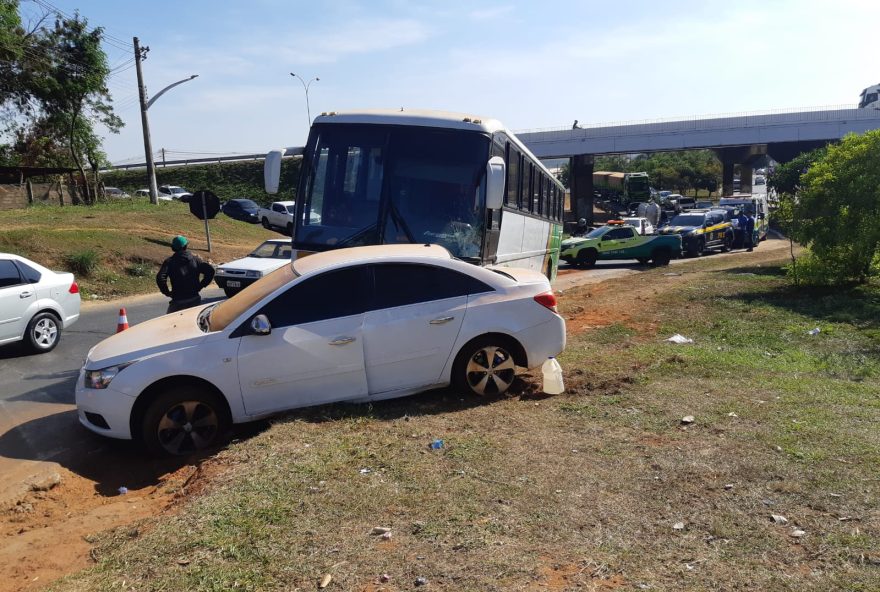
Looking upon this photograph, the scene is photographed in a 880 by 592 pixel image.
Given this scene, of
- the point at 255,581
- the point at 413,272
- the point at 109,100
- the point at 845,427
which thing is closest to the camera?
the point at 255,581

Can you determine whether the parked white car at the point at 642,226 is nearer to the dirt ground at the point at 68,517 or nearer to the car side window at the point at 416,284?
the car side window at the point at 416,284

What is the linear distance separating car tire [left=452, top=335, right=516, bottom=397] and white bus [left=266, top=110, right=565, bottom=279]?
225 cm

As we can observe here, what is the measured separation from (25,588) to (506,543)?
2577mm

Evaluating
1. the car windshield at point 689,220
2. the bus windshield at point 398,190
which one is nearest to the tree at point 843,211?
the bus windshield at point 398,190

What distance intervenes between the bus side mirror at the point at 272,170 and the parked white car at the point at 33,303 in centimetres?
380

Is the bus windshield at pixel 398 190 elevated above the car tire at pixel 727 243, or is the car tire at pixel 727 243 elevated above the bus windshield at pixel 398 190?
the bus windshield at pixel 398 190

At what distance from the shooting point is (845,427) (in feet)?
19.5

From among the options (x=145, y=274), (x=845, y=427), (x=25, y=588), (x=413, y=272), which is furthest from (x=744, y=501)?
(x=145, y=274)

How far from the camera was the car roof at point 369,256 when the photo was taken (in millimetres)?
6906

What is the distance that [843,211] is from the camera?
14.2 metres

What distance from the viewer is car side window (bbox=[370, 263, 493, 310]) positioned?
688 cm

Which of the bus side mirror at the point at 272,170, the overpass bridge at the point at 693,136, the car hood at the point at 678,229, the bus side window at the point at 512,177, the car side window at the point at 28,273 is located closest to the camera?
the bus side mirror at the point at 272,170

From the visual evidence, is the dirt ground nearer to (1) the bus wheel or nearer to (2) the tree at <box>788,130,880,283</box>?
(2) the tree at <box>788,130,880,283</box>

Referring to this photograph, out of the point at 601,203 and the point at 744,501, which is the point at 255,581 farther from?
the point at 601,203
